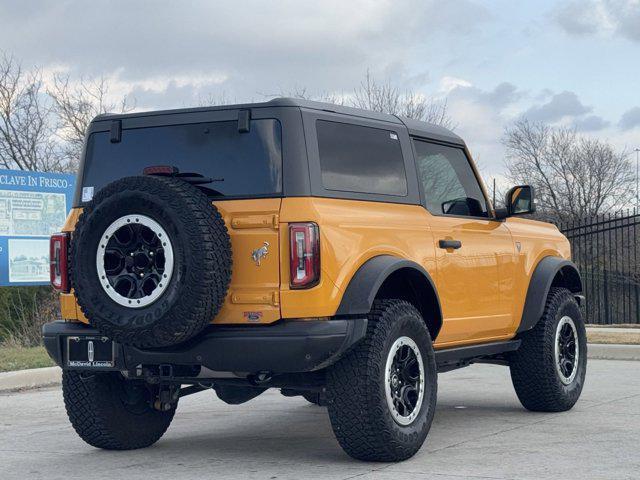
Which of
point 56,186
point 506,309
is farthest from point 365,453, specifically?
point 56,186

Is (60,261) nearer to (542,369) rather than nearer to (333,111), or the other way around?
(333,111)

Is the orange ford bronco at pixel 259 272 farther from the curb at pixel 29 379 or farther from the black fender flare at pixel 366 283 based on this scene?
the curb at pixel 29 379

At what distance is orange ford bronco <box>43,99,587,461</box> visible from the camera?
6152 mm

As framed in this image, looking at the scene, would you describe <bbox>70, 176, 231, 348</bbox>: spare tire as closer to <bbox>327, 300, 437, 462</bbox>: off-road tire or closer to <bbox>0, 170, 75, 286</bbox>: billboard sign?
<bbox>327, 300, 437, 462</bbox>: off-road tire

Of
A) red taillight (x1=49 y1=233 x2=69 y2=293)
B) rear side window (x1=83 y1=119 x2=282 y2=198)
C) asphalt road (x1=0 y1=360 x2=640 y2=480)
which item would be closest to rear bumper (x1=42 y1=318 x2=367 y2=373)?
asphalt road (x1=0 y1=360 x2=640 y2=480)

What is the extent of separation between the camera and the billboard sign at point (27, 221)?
16.0 m

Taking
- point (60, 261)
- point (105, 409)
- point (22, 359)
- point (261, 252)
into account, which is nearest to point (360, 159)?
point (261, 252)

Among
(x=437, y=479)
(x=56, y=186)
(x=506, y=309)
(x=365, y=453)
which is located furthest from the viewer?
(x=56, y=186)

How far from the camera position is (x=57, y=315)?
17.4 meters

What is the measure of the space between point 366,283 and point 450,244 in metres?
1.35

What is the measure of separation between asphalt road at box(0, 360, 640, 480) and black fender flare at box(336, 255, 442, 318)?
94 centimetres

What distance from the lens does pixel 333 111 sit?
22.6 feet

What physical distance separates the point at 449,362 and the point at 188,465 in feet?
6.93

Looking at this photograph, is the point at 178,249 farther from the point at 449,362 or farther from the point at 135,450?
the point at 449,362
